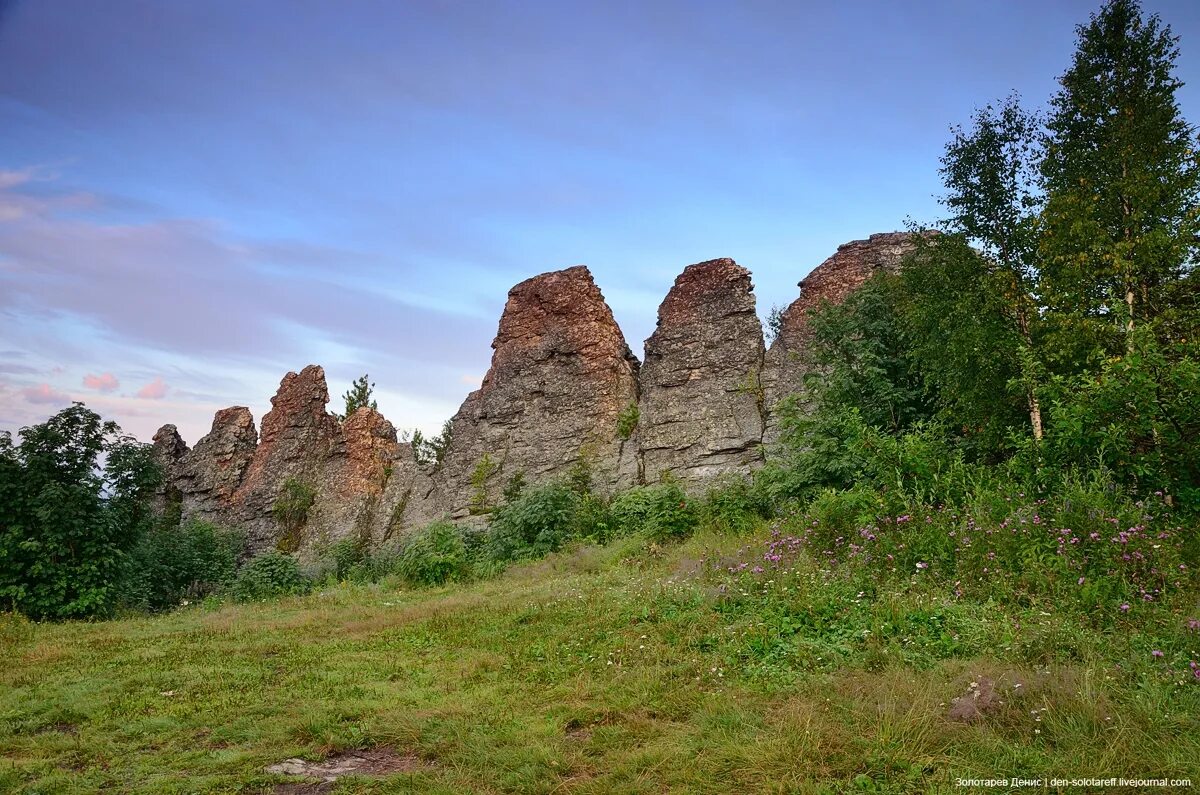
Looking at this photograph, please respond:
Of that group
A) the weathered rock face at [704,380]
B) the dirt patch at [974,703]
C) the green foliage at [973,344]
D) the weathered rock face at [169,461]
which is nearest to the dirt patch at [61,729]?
the dirt patch at [974,703]

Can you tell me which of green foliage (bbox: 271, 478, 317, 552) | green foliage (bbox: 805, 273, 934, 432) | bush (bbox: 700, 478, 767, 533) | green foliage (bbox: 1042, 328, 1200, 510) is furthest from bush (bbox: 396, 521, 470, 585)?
green foliage (bbox: 271, 478, 317, 552)

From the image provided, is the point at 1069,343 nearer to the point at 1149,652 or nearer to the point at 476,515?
the point at 1149,652

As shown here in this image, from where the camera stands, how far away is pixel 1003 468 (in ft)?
38.0

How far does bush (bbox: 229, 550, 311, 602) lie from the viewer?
21250mm

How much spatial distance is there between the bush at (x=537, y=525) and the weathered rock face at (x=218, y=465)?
1852cm

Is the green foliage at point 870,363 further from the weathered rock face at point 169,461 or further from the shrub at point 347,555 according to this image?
the weathered rock face at point 169,461

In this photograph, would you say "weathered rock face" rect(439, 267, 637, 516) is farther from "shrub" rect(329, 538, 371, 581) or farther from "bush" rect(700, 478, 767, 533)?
"bush" rect(700, 478, 767, 533)

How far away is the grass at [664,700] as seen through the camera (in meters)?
4.74

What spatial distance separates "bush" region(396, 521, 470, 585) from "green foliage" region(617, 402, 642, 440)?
8992mm

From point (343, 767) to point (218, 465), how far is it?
111 feet

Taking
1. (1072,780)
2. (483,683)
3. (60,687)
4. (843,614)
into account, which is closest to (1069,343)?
(843,614)

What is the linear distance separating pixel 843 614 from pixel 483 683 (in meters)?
3.88

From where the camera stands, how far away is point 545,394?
28.8 metres

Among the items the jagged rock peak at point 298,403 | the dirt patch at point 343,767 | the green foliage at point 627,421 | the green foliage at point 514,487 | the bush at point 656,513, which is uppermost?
the jagged rock peak at point 298,403
